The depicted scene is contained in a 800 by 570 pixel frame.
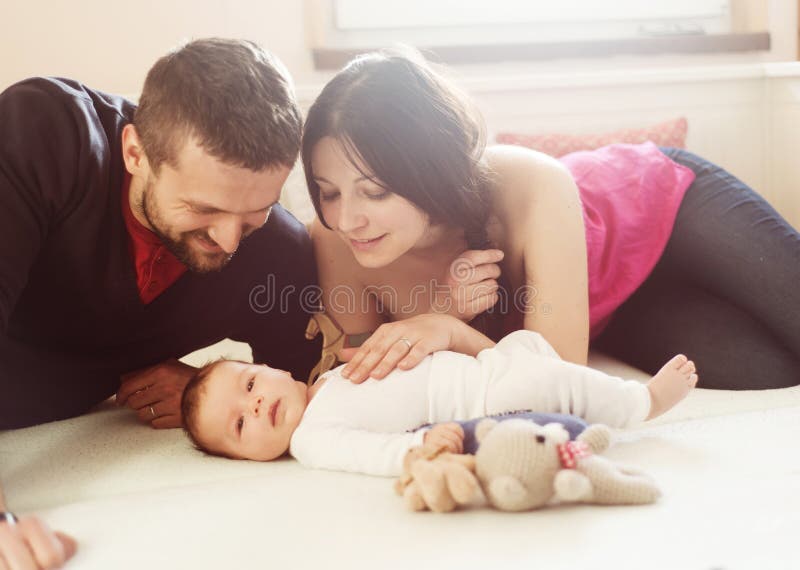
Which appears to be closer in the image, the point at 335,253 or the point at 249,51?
the point at 249,51

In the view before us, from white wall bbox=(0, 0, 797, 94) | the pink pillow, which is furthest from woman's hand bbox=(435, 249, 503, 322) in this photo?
white wall bbox=(0, 0, 797, 94)

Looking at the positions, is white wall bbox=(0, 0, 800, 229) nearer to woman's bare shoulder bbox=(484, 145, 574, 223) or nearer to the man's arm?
woman's bare shoulder bbox=(484, 145, 574, 223)

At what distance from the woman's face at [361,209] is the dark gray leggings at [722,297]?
25.6 inches

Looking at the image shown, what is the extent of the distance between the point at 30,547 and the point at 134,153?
617 millimetres

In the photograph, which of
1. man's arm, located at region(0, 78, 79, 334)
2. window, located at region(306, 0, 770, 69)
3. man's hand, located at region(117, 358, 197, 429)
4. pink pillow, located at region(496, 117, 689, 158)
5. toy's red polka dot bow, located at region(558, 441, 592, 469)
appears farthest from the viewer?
window, located at region(306, 0, 770, 69)

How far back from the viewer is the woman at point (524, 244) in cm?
145

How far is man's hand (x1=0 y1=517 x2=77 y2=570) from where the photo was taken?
964mm

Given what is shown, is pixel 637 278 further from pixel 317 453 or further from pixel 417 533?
pixel 417 533

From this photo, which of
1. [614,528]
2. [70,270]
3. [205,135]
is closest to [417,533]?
[614,528]

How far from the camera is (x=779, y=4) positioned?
2.98m

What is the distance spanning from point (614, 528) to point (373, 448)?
376 mm

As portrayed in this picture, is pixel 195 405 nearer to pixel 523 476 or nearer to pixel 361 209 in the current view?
pixel 361 209

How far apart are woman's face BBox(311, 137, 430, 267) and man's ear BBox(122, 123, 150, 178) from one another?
287mm

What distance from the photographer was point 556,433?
1092 mm
